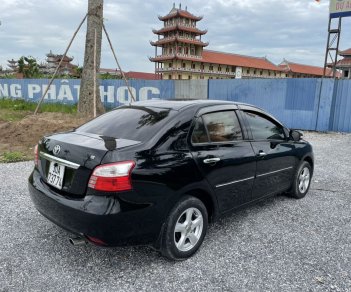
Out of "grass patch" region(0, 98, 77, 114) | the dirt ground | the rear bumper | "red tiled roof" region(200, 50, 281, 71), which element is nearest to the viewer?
the rear bumper

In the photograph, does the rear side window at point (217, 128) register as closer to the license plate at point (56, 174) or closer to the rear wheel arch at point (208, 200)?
the rear wheel arch at point (208, 200)

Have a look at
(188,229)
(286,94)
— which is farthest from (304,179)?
(286,94)

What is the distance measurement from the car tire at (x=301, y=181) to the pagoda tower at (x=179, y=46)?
194 ft

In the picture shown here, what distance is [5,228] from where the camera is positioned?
142 inches

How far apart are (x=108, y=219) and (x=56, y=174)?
768 mm

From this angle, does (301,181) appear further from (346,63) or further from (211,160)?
(346,63)

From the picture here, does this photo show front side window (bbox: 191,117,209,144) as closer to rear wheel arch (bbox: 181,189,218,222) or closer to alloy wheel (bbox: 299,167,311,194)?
rear wheel arch (bbox: 181,189,218,222)

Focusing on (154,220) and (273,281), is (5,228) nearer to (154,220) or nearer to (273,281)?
(154,220)

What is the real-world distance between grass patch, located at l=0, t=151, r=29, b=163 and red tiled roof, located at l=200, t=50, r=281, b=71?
207 feet

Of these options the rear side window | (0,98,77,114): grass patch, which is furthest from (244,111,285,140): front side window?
(0,98,77,114): grass patch

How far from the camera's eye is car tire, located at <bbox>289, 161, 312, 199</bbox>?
4659 millimetres

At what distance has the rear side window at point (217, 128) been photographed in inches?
125

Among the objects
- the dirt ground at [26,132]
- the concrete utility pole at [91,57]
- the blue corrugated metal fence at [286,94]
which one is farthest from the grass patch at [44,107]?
the dirt ground at [26,132]

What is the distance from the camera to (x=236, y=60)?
76.2m
